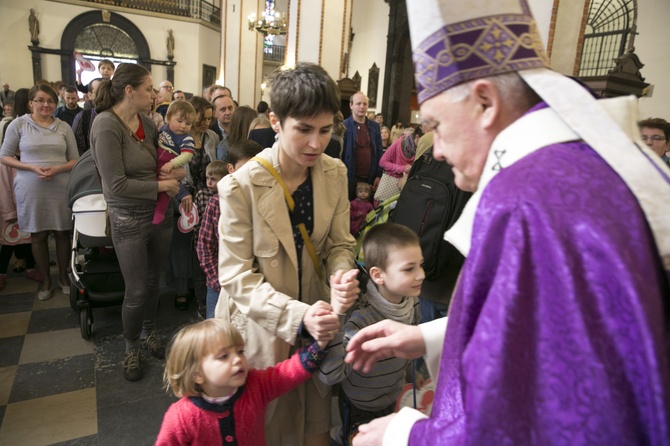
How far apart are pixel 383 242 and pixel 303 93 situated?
758 millimetres

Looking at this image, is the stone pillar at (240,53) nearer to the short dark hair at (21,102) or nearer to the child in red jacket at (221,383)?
the short dark hair at (21,102)

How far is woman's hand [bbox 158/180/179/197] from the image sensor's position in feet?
8.97

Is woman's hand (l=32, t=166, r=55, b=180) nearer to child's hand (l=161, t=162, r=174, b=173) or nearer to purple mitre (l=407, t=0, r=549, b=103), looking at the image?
child's hand (l=161, t=162, r=174, b=173)

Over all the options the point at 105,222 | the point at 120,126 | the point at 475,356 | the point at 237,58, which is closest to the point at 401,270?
the point at 475,356

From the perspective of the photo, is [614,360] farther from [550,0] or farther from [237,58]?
[237,58]

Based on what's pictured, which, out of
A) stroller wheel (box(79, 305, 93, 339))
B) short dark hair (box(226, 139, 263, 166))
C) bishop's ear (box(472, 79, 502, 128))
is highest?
bishop's ear (box(472, 79, 502, 128))

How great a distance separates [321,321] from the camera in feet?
4.51

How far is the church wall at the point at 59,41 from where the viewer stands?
18.5 metres

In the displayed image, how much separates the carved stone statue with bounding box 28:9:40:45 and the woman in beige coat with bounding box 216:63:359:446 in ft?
73.2

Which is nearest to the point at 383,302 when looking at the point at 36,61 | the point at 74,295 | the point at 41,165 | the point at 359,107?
the point at 74,295

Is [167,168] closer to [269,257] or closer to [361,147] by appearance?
[269,257]

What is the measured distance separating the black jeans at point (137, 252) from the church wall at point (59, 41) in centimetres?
2045

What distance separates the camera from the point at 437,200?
2.54 metres

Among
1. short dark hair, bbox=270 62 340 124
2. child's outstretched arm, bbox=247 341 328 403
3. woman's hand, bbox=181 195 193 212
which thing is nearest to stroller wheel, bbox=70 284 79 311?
woman's hand, bbox=181 195 193 212
